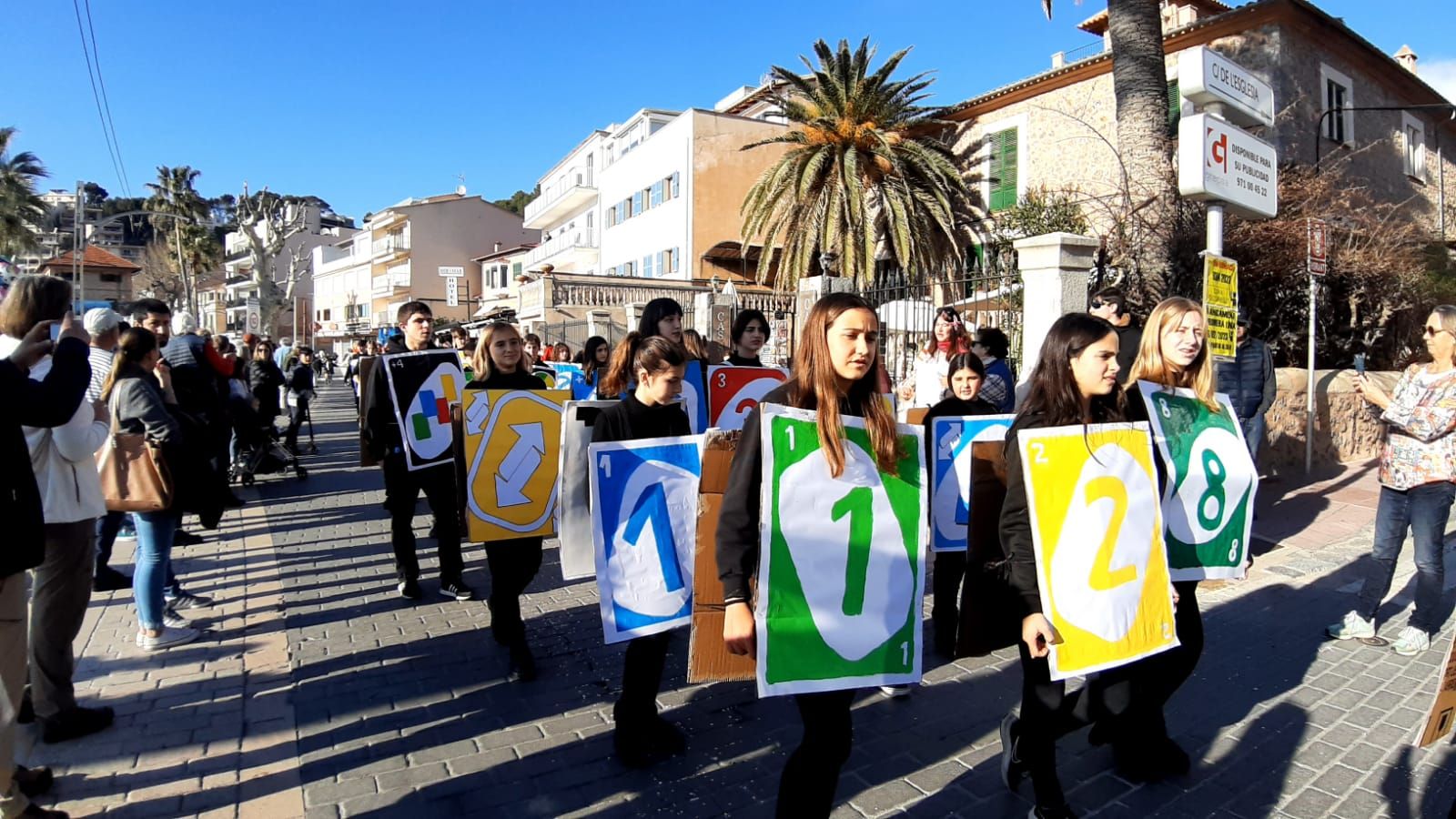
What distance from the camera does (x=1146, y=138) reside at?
10.6 m

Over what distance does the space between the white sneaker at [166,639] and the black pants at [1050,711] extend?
4899mm

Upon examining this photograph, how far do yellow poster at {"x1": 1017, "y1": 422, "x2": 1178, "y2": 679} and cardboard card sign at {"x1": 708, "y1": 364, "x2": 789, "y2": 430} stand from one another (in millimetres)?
2768

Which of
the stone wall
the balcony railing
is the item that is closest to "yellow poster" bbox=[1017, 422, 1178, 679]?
the stone wall

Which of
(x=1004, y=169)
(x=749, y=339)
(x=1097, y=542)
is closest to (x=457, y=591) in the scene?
(x=749, y=339)

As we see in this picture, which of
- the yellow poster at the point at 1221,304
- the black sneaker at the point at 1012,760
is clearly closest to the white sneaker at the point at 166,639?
the black sneaker at the point at 1012,760

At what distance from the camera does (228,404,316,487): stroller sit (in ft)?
35.3

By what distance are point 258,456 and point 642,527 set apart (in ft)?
31.9

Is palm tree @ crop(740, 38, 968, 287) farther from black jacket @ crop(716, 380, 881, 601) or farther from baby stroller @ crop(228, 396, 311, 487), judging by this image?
black jacket @ crop(716, 380, 881, 601)

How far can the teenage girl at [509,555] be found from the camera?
4.63 meters

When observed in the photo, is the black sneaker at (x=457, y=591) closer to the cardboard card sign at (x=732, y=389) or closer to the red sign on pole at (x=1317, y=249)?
the cardboard card sign at (x=732, y=389)

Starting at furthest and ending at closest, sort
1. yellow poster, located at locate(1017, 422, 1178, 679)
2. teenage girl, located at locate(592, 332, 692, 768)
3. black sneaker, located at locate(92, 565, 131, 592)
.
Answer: black sneaker, located at locate(92, 565, 131, 592) < teenage girl, located at locate(592, 332, 692, 768) < yellow poster, located at locate(1017, 422, 1178, 679)

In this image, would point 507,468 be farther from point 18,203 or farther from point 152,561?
point 18,203

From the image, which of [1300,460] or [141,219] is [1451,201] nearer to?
[1300,460]

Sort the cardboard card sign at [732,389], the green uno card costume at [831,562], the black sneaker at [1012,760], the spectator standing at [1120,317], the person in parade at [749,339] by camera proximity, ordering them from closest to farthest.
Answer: the green uno card costume at [831,562]
the black sneaker at [1012,760]
the cardboard card sign at [732,389]
the person in parade at [749,339]
the spectator standing at [1120,317]
